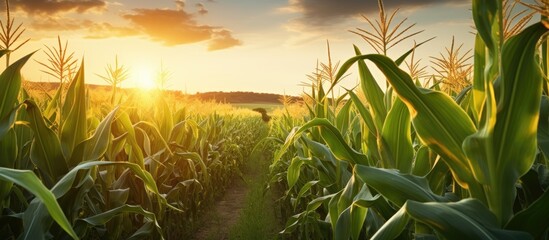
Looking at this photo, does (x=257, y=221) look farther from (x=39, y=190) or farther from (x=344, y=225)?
(x=39, y=190)

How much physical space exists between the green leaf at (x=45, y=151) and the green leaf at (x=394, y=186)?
1.70 metres

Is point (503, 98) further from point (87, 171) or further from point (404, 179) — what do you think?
point (87, 171)

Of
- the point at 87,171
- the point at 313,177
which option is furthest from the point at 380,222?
the point at 313,177

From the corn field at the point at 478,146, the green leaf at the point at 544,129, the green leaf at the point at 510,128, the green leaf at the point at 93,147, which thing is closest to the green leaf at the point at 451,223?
the corn field at the point at 478,146

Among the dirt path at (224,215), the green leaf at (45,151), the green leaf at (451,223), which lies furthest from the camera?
the dirt path at (224,215)

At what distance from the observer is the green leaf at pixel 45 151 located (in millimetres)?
2078

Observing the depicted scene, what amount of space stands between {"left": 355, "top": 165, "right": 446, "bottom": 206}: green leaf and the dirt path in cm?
453

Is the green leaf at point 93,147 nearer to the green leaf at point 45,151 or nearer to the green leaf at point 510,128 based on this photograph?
the green leaf at point 45,151

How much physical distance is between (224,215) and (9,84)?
18.0 ft

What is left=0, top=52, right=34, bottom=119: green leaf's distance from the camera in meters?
A: 1.95

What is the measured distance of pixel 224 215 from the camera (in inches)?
280

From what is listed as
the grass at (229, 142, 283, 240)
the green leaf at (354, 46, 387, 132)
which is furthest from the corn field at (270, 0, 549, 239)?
the grass at (229, 142, 283, 240)

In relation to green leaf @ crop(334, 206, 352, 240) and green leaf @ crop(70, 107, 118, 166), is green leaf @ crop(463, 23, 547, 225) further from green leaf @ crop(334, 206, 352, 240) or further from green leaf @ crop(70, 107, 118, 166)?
green leaf @ crop(70, 107, 118, 166)

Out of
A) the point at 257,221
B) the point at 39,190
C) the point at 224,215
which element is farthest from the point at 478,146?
the point at 224,215
